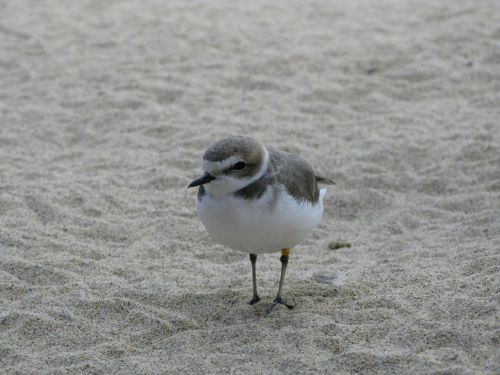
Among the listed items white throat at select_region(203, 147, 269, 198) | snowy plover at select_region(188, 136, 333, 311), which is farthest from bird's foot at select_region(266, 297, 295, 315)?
white throat at select_region(203, 147, 269, 198)

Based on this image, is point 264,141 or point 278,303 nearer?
point 278,303

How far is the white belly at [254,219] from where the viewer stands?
3.37 metres

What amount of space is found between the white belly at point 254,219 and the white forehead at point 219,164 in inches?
5.1

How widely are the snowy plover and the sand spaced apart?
0.48m

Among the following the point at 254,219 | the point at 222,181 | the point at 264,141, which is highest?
the point at 222,181

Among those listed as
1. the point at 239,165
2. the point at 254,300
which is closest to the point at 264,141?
the point at 254,300

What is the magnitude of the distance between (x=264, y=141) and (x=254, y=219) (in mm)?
2828

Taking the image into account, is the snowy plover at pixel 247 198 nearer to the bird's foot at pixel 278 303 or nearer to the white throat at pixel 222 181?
the white throat at pixel 222 181

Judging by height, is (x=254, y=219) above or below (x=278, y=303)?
above

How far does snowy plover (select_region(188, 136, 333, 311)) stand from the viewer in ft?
11.1

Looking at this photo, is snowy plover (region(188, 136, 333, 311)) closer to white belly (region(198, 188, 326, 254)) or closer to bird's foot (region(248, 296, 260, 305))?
white belly (region(198, 188, 326, 254))

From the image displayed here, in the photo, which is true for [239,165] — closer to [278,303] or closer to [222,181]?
[222,181]

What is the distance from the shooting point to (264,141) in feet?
20.1

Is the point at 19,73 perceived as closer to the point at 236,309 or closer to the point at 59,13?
the point at 59,13
